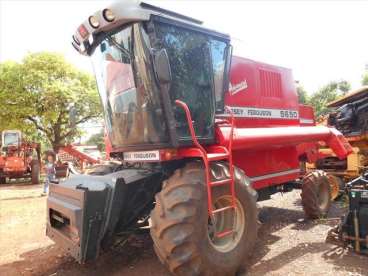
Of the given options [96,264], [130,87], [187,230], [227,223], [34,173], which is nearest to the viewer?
[187,230]

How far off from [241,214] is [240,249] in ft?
1.33

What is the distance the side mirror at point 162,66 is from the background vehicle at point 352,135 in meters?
5.46

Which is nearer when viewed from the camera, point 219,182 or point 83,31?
point 219,182

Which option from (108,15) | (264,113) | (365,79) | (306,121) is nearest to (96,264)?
(108,15)

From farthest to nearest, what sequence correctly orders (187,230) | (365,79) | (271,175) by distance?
(365,79) → (271,175) → (187,230)

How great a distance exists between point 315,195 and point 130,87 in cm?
396

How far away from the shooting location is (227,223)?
450 centimetres

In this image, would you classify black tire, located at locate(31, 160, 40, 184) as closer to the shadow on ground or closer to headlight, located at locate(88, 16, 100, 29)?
the shadow on ground

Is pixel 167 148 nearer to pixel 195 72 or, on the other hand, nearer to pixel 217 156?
pixel 217 156

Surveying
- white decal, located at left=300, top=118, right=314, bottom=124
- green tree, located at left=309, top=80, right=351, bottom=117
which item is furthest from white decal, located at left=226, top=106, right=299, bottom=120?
green tree, located at left=309, top=80, right=351, bottom=117

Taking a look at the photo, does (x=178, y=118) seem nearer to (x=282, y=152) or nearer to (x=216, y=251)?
(x=216, y=251)

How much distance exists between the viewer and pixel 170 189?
384cm

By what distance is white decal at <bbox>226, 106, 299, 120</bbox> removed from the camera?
17.9 feet

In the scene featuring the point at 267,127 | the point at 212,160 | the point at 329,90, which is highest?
the point at 329,90
